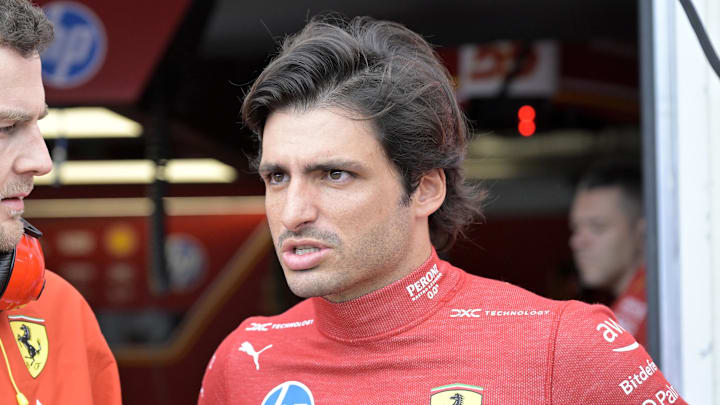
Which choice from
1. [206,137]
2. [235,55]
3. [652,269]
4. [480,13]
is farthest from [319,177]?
[206,137]

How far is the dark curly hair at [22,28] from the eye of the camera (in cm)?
147

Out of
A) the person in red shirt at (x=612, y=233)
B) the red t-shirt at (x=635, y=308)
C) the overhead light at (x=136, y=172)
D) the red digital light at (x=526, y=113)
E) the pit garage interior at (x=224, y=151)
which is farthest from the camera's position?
the overhead light at (x=136, y=172)

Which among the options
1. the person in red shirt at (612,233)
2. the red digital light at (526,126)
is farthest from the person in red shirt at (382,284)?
the red digital light at (526,126)

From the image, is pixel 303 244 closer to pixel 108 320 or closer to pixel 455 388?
pixel 455 388

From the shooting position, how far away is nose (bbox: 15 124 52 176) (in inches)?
58.8

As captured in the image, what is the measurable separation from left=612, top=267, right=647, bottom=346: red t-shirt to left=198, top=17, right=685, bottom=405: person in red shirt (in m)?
1.31

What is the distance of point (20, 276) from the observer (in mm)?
1469

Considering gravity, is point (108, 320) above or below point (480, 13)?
below

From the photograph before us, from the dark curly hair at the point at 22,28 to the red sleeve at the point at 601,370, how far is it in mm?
1012

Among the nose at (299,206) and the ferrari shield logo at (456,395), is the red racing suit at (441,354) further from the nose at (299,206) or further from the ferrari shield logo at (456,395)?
the nose at (299,206)

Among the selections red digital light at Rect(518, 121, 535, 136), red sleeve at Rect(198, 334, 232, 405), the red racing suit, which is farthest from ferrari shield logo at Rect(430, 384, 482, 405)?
red digital light at Rect(518, 121, 535, 136)

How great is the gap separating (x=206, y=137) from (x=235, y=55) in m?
1.02

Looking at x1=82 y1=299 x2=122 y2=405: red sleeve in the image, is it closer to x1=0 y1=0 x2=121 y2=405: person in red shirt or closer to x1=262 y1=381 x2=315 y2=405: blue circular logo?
x1=0 y1=0 x2=121 y2=405: person in red shirt

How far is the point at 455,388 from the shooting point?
151cm
